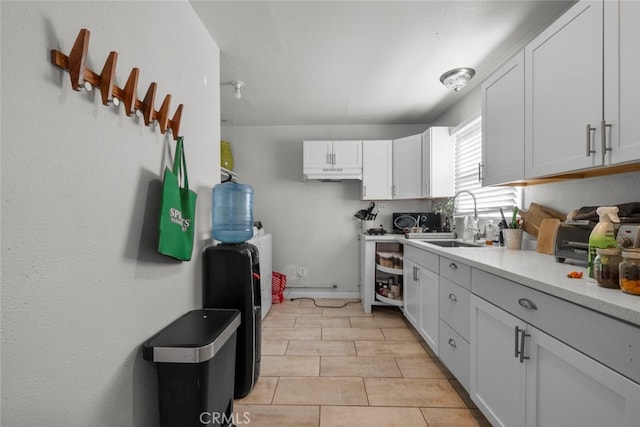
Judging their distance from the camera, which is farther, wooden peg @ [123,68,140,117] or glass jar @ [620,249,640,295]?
wooden peg @ [123,68,140,117]

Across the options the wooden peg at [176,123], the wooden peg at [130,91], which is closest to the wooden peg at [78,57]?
the wooden peg at [130,91]

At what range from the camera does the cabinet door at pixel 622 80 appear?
1.06m

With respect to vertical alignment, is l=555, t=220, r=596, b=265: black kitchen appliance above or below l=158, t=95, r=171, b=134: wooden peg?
below

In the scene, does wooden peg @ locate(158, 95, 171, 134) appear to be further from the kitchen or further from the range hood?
the range hood

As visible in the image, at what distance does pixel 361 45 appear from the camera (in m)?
2.05

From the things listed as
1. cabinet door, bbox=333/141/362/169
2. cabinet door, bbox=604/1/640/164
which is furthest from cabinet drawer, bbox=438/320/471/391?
cabinet door, bbox=333/141/362/169

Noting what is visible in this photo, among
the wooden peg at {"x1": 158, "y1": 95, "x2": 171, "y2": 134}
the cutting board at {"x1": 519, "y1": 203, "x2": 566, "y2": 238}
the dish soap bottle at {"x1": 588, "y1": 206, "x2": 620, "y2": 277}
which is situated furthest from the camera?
the cutting board at {"x1": 519, "y1": 203, "x2": 566, "y2": 238}

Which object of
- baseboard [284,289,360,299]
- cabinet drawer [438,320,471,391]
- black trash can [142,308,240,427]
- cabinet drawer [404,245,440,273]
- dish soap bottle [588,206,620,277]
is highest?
dish soap bottle [588,206,620,277]

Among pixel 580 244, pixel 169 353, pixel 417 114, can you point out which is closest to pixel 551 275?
pixel 580 244

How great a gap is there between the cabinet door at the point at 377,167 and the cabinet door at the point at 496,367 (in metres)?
2.20

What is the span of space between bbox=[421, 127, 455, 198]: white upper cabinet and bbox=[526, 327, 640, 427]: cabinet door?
2287 mm

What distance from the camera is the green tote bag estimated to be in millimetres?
1220

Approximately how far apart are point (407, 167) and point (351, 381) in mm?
2529

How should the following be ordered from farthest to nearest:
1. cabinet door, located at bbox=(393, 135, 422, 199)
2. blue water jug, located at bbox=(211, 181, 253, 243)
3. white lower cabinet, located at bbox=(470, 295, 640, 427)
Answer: cabinet door, located at bbox=(393, 135, 422, 199), blue water jug, located at bbox=(211, 181, 253, 243), white lower cabinet, located at bbox=(470, 295, 640, 427)
